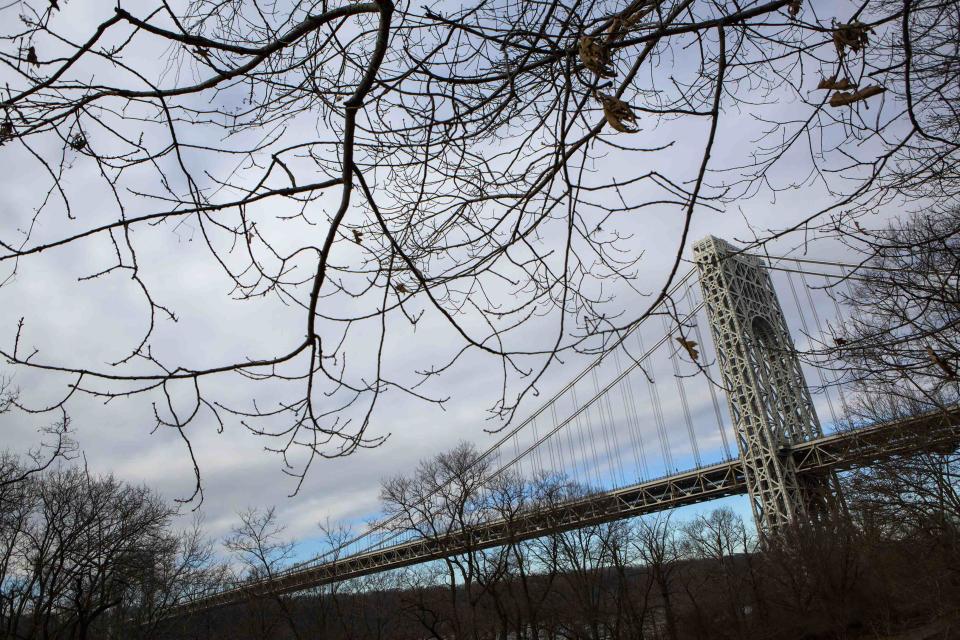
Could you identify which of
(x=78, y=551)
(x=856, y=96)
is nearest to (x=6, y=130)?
(x=856, y=96)

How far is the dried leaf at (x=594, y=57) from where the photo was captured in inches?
61.4

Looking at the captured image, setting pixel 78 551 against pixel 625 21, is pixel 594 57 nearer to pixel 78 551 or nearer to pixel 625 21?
pixel 625 21

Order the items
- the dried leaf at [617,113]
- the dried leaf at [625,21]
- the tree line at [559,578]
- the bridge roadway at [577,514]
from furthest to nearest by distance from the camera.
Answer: the bridge roadway at [577,514] → the tree line at [559,578] → the dried leaf at [625,21] → the dried leaf at [617,113]

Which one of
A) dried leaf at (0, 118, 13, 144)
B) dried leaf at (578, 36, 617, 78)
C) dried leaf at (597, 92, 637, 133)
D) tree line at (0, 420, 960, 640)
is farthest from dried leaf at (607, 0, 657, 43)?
tree line at (0, 420, 960, 640)

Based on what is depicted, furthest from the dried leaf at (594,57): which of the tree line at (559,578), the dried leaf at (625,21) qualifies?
the tree line at (559,578)

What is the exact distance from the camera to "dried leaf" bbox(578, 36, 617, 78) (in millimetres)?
1560

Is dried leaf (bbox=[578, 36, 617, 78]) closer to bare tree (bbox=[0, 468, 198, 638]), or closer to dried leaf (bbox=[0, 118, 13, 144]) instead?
dried leaf (bbox=[0, 118, 13, 144])

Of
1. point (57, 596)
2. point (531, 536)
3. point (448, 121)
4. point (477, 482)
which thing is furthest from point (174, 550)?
point (448, 121)

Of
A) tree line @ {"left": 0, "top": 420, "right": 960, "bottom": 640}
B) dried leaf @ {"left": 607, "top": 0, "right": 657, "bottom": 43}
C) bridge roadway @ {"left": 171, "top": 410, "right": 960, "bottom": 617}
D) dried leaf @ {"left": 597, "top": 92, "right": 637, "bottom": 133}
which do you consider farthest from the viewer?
bridge roadway @ {"left": 171, "top": 410, "right": 960, "bottom": 617}

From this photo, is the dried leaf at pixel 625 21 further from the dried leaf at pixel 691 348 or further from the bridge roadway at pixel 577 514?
the bridge roadway at pixel 577 514

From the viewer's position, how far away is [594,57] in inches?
64.2

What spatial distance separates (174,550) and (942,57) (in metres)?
21.9

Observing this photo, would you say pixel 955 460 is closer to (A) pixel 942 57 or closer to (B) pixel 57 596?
(A) pixel 942 57

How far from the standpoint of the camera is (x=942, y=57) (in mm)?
3664
